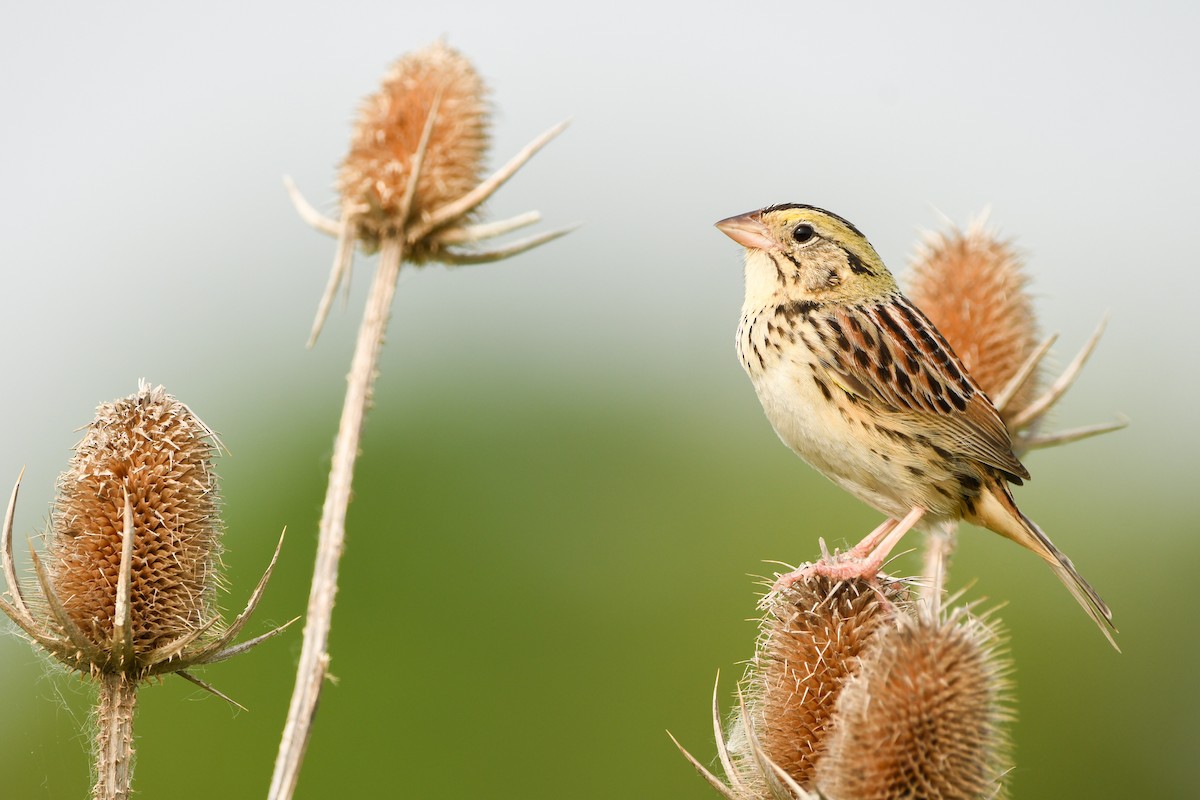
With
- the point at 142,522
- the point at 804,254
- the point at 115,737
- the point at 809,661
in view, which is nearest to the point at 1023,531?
the point at 804,254

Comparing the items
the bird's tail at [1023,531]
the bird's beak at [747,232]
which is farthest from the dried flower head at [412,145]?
the bird's tail at [1023,531]

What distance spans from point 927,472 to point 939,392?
0.39 m

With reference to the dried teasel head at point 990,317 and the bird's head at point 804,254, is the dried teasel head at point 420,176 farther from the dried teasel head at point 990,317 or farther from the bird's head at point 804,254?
the dried teasel head at point 990,317

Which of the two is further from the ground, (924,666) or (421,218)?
(421,218)

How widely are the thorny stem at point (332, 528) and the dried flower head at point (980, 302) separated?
3132 mm

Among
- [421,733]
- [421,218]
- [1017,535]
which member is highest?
[421,218]

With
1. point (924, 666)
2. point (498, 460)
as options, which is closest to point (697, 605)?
point (498, 460)

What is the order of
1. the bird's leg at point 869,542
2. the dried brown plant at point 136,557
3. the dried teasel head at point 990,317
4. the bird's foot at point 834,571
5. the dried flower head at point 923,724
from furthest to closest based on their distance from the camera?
the dried teasel head at point 990,317
the bird's leg at point 869,542
the bird's foot at point 834,571
the dried brown plant at point 136,557
the dried flower head at point 923,724

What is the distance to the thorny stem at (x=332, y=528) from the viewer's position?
4.05 m

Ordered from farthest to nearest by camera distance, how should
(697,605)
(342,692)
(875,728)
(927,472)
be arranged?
(697,605), (342,692), (927,472), (875,728)

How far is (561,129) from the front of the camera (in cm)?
567

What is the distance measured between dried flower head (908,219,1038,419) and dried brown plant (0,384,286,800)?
4.34 meters

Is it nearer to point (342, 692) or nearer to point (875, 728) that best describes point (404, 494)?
point (342, 692)

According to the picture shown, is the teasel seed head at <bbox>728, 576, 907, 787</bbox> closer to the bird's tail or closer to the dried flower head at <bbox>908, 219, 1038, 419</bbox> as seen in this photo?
the bird's tail
